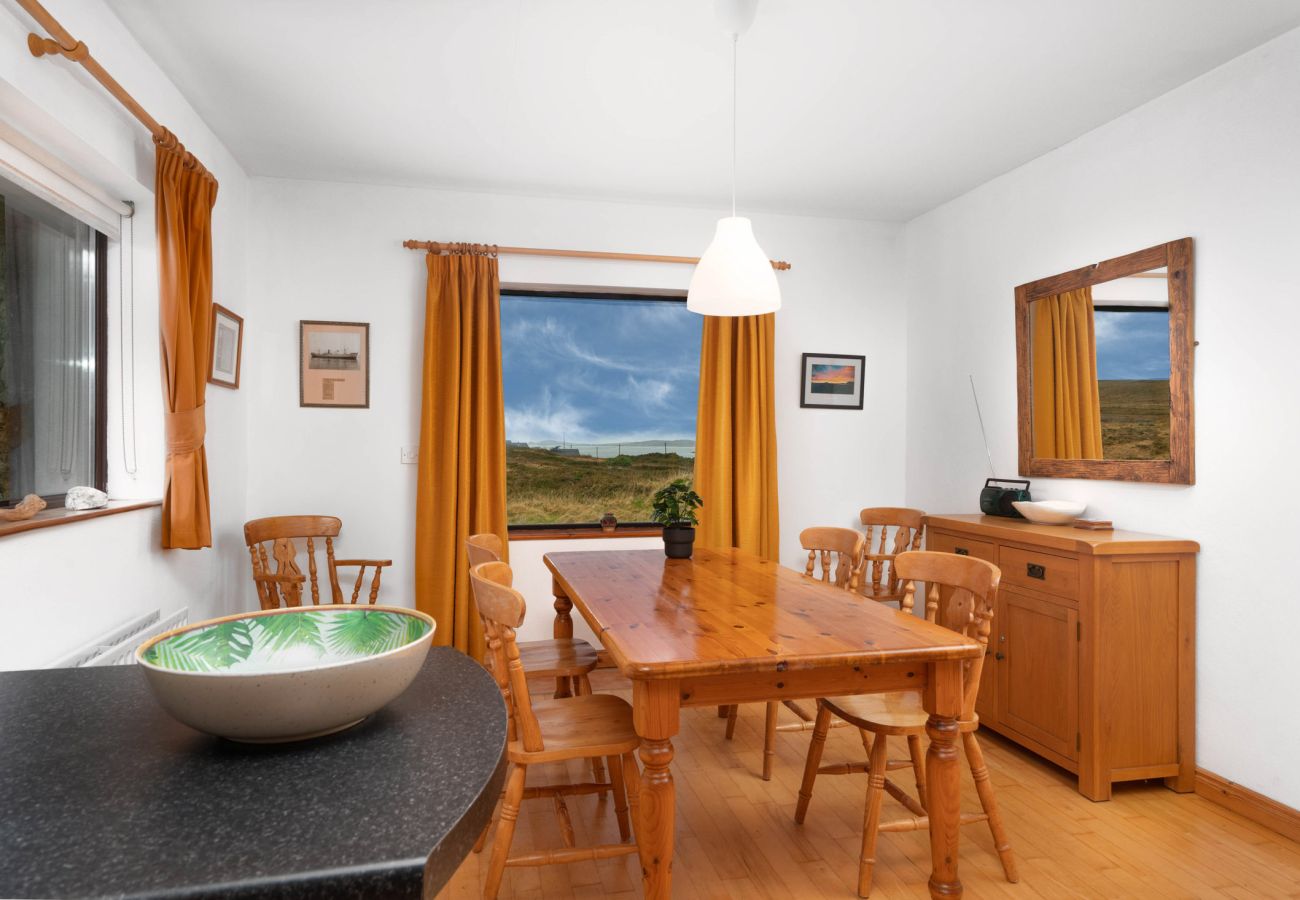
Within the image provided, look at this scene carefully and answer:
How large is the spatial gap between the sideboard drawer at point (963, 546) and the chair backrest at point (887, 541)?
14 cm

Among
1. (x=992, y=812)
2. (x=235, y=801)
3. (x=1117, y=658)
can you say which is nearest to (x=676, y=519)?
(x=992, y=812)

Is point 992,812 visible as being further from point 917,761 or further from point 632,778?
point 632,778

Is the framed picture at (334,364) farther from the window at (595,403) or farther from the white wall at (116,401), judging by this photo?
the window at (595,403)

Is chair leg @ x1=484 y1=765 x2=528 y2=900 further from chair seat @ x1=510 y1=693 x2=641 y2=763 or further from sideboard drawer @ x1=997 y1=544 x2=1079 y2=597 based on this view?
sideboard drawer @ x1=997 y1=544 x2=1079 y2=597

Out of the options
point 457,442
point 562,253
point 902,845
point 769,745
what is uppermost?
point 562,253

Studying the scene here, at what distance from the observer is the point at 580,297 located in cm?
465

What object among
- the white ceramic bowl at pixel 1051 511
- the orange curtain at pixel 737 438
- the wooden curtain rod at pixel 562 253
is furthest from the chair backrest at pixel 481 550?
the white ceramic bowl at pixel 1051 511

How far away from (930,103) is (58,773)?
3.45m

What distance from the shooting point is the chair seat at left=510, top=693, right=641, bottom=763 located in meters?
2.00

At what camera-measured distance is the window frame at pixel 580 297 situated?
4.39m

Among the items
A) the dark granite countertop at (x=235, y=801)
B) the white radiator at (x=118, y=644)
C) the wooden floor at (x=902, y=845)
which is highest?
the dark granite countertop at (x=235, y=801)

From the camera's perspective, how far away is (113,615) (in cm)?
256

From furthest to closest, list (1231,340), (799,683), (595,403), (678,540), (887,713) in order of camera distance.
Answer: (595,403)
(678,540)
(1231,340)
(887,713)
(799,683)

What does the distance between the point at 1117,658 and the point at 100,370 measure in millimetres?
3919
